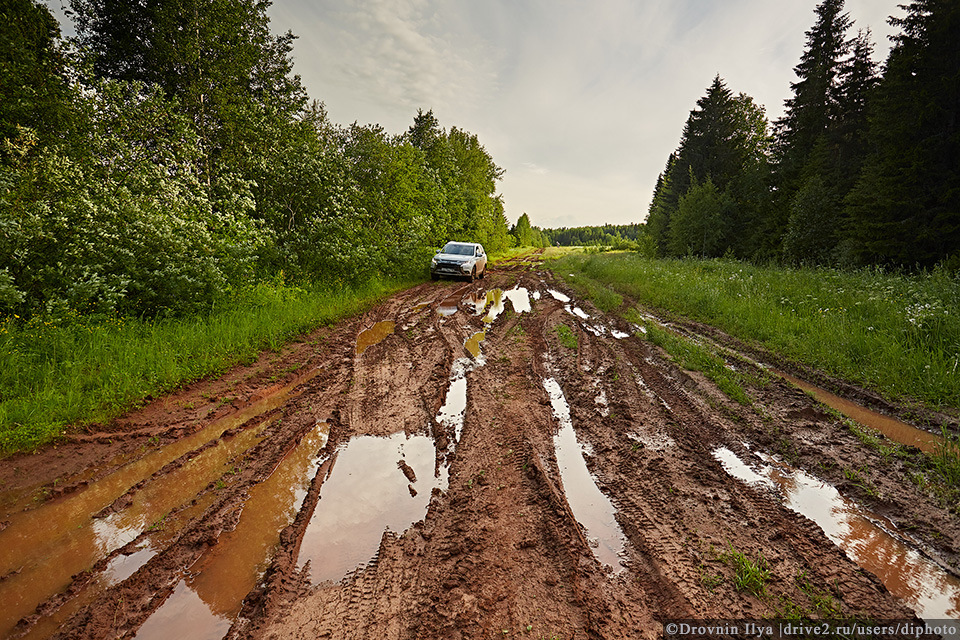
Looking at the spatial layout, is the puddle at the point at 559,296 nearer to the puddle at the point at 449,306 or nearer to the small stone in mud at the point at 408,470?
the puddle at the point at 449,306

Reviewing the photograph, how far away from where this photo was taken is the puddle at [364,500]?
7.88 ft

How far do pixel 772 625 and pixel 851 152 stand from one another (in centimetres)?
2580

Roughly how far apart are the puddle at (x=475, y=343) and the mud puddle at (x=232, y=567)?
11.8 feet

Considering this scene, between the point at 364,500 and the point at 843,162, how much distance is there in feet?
86.4

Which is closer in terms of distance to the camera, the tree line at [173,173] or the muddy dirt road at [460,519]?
the muddy dirt road at [460,519]

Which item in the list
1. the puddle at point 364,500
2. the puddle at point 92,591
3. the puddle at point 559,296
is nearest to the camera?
the puddle at point 92,591

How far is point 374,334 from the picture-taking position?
7.92 meters

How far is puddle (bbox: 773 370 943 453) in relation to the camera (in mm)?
3719

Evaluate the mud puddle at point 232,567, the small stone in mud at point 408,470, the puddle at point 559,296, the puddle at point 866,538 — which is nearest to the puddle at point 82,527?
the mud puddle at point 232,567

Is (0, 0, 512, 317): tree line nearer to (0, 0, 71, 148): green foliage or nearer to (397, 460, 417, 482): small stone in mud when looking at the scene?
(0, 0, 71, 148): green foliage

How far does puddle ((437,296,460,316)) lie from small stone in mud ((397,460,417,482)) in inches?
253

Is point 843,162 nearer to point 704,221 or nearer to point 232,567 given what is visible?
point 704,221

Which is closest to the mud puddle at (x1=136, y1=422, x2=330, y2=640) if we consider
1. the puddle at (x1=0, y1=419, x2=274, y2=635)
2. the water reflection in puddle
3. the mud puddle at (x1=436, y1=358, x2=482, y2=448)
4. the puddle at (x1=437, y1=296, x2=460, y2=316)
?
the puddle at (x1=0, y1=419, x2=274, y2=635)

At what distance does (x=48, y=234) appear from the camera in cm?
505
